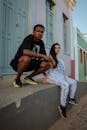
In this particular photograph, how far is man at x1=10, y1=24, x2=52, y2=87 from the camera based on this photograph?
506cm

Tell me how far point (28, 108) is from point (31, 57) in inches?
56.0

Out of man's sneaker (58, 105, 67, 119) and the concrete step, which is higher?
the concrete step

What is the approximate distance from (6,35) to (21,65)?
6.59 ft

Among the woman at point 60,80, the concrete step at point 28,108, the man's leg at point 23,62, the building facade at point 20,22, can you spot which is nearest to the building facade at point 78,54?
the building facade at point 20,22

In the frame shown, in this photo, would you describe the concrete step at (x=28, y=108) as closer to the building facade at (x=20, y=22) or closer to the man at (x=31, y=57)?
the man at (x=31, y=57)

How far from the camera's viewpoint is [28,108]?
401cm

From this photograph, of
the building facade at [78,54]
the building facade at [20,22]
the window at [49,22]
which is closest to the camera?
the building facade at [20,22]

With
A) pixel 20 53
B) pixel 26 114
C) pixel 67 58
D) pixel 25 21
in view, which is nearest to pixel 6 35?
pixel 25 21

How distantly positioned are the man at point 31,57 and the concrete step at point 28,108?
0.48 m

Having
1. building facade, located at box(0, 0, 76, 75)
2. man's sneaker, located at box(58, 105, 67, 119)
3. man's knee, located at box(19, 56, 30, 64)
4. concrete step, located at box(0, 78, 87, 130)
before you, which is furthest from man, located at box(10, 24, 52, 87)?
building facade, located at box(0, 0, 76, 75)

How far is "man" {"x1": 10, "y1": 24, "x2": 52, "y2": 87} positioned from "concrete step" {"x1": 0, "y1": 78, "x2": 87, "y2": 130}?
18.8 inches

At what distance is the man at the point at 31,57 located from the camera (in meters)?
5.06

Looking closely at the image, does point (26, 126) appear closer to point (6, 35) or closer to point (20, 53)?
point (20, 53)

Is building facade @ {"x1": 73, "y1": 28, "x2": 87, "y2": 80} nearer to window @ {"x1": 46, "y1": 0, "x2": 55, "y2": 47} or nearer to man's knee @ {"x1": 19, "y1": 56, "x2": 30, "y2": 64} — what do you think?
window @ {"x1": 46, "y1": 0, "x2": 55, "y2": 47}
